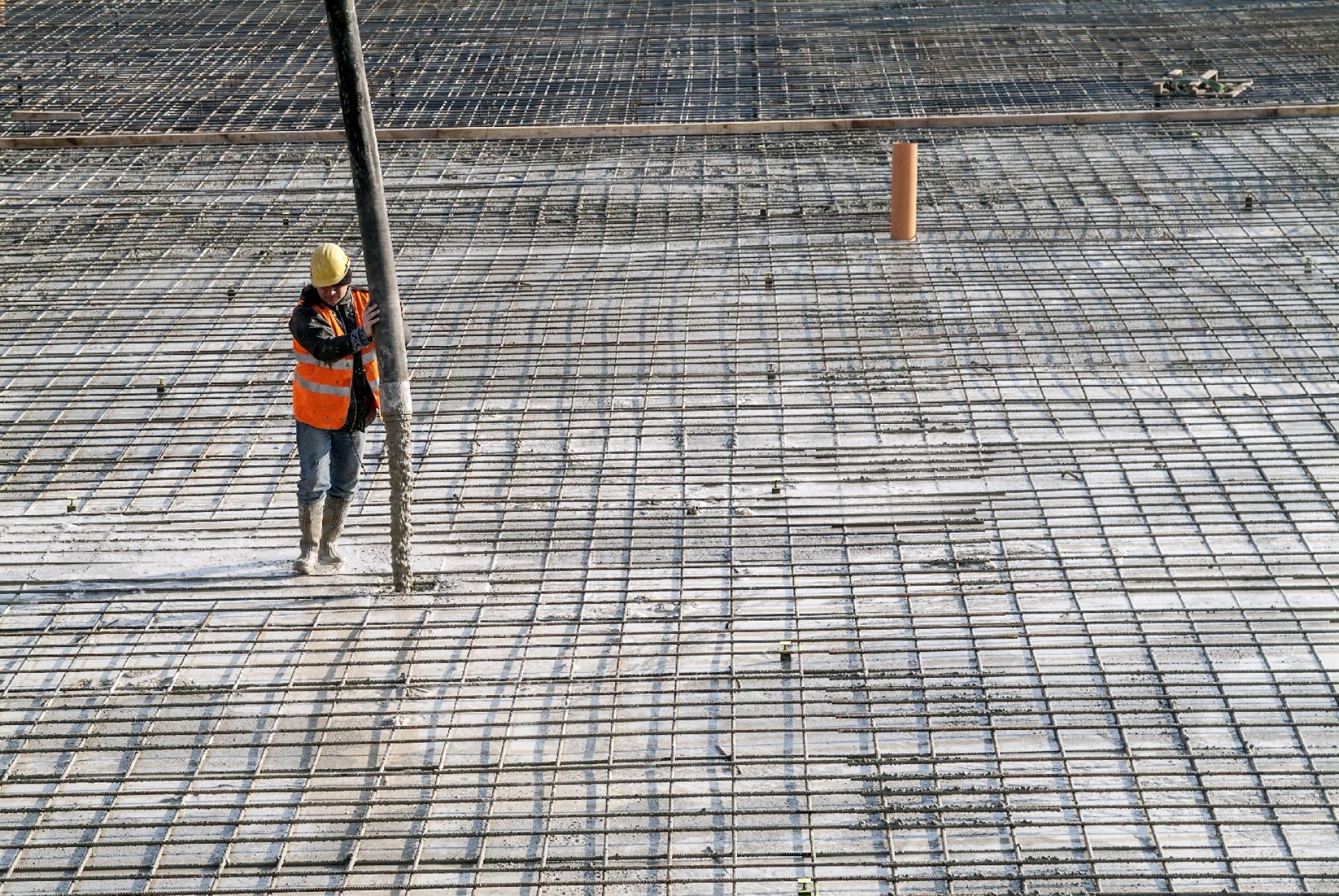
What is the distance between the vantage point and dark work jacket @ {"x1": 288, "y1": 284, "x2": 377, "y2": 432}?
14.9 ft

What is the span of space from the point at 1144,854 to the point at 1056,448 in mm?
2211

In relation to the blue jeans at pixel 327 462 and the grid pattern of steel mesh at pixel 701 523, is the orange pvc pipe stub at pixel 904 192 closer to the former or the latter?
the grid pattern of steel mesh at pixel 701 523

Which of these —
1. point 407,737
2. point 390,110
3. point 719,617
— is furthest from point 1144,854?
point 390,110

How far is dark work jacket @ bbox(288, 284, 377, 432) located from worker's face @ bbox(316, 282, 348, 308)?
1 centimetres

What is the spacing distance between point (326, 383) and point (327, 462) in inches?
13.3

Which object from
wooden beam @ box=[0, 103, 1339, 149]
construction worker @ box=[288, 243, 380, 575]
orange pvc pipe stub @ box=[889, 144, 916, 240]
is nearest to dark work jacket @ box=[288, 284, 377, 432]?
construction worker @ box=[288, 243, 380, 575]

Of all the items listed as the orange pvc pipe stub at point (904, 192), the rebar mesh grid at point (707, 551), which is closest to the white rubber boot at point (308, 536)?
the rebar mesh grid at point (707, 551)

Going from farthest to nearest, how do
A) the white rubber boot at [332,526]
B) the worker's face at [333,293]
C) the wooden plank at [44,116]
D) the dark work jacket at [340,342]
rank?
the wooden plank at [44,116], the white rubber boot at [332,526], the worker's face at [333,293], the dark work jacket at [340,342]

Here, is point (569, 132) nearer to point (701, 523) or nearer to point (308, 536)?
point (701, 523)

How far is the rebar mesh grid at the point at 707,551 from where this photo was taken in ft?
Result: 11.7

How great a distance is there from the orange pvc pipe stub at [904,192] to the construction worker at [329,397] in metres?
3.48

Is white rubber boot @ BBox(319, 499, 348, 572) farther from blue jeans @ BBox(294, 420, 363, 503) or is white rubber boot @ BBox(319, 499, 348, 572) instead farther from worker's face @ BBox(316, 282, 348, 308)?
worker's face @ BBox(316, 282, 348, 308)

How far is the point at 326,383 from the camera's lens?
464cm

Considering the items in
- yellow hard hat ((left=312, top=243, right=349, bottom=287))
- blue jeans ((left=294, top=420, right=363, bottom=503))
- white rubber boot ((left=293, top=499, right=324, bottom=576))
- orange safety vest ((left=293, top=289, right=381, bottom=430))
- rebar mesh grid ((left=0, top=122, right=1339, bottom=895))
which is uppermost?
yellow hard hat ((left=312, top=243, right=349, bottom=287))
